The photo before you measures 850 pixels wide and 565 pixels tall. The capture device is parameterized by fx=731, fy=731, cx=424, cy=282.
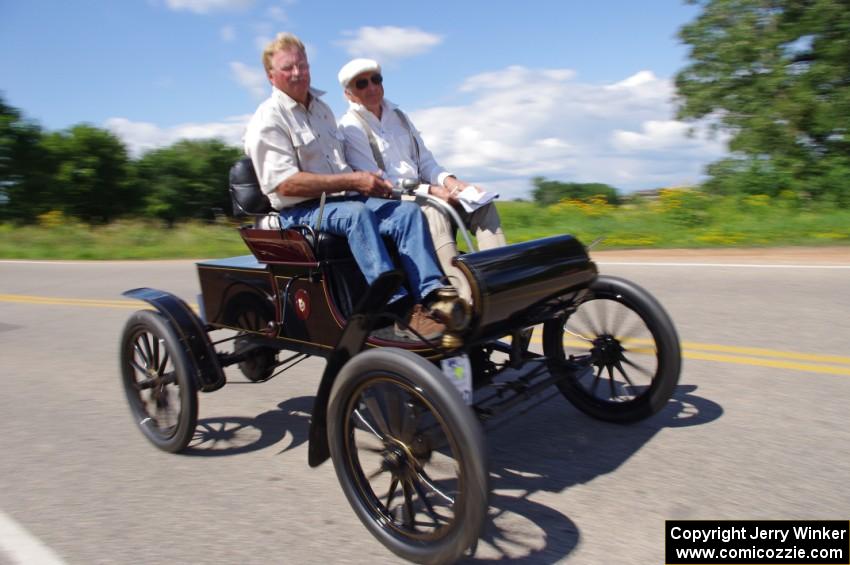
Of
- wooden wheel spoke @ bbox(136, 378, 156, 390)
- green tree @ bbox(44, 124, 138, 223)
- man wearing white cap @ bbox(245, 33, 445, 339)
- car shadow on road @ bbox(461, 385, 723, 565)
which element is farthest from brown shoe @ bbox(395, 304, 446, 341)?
green tree @ bbox(44, 124, 138, 223)

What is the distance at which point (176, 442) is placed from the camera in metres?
3.88

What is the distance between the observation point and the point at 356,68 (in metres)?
3.97

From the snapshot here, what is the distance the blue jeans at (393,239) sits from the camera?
→ 3277 millimetres

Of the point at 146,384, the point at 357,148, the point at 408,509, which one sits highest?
the point at 357,148

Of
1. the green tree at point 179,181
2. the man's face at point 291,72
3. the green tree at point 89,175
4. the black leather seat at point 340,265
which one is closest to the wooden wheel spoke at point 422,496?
the black leather seat at point 340,265

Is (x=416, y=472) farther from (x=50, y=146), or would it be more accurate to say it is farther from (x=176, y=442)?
(x=50, y=146)

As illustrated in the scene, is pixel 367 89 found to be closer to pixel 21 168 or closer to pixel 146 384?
pixel 146 384

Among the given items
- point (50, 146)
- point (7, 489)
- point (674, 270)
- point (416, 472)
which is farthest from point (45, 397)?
point (50, 146)

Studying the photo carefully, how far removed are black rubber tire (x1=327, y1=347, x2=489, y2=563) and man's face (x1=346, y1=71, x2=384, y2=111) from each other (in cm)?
183

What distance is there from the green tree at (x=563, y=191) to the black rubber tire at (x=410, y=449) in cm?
1601

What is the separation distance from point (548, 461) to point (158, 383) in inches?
85.3

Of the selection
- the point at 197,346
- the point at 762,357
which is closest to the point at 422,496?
the point at 197,346

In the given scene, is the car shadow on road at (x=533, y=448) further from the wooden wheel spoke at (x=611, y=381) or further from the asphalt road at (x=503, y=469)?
the wooden wheel spoke at (x=611, y=381)

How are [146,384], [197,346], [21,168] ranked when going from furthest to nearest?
[21,168] < [146,384] < [197,346]
